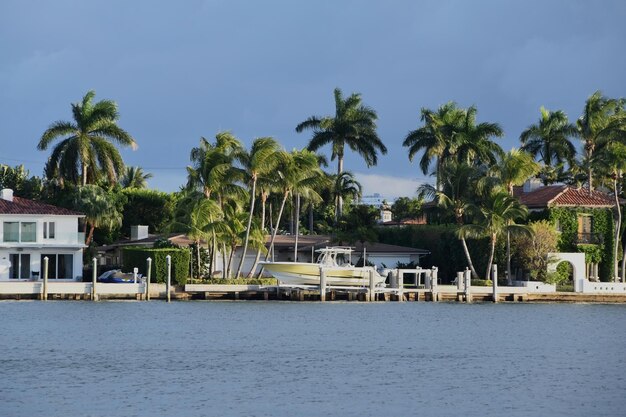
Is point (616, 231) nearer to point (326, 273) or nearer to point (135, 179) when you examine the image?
point (326, 273)

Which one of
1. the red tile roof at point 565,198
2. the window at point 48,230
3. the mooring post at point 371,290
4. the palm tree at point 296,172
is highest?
the palm tree at point 296,172

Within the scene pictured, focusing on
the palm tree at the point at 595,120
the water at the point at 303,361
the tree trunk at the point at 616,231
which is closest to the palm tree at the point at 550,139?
the palm tree at the point at 595,120

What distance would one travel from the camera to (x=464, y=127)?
9956 cm

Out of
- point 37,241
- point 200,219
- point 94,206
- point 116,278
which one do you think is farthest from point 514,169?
point 37,241

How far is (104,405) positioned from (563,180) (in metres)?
76.9

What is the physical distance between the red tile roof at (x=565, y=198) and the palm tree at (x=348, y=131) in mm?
17956

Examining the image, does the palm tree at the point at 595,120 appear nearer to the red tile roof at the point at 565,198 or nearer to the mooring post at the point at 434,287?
the red tile roof at the point at 565,198

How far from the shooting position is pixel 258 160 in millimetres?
78188

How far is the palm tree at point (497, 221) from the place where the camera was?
264 ft

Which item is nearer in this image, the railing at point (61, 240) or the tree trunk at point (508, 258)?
the railing at point (61, 240)

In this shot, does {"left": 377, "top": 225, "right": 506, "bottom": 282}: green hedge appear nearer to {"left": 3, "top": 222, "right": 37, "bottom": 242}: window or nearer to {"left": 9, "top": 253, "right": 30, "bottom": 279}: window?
{"left": 3, "top": 222, "right": 37, "bottom": 242}: window

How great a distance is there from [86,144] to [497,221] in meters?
31.3

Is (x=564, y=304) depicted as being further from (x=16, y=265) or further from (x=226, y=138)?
(x=16, y=265)

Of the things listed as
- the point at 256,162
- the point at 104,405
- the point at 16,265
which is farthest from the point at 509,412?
the point at 16,265
